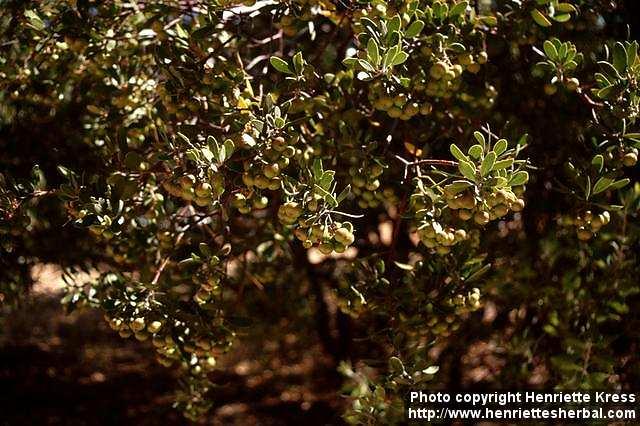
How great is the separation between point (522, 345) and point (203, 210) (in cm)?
150

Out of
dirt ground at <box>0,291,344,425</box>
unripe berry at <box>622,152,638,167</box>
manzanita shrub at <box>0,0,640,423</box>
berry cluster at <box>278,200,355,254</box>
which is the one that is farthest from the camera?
dirt ground at <box>0,291,344,425</box>

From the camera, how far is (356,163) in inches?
82.1

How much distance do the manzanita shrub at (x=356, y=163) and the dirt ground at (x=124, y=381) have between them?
173 cm

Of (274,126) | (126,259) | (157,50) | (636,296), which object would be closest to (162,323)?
(126,259)

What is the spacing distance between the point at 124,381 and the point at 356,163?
3.56 m

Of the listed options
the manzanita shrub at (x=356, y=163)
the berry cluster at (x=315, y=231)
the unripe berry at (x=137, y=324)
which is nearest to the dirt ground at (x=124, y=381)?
the manzanita shrub at (x=356, y=163)

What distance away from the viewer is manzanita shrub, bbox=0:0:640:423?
5.60 feet

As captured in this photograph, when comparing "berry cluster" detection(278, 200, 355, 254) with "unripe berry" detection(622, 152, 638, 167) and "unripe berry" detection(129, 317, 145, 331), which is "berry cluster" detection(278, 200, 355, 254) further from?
"unripe berry" detection(622, 152, 638, 167)

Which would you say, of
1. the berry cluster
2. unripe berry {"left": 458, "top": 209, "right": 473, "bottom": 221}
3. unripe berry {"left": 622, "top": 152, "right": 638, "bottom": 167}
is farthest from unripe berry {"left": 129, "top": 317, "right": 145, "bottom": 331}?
unripe berry {"left": 622, "top": 152, "right": 638, "bottom": 167}

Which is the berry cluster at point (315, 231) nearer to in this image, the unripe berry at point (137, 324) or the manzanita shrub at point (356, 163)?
the manzanita shrub at point (356, 163)

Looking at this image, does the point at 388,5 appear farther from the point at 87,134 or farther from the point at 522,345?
the point at 522,345

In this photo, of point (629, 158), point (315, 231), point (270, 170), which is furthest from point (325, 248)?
point (629, 158)

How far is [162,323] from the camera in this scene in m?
1.89

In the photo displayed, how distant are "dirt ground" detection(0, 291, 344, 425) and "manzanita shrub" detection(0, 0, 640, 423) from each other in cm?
173
